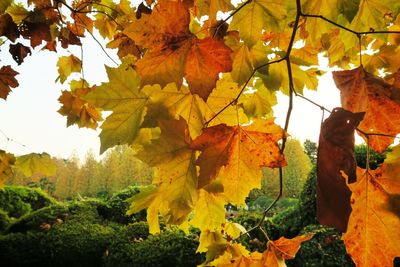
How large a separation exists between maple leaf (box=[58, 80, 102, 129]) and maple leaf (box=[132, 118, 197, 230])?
5.01 ft

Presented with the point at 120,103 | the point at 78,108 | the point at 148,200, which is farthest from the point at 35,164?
the point at 120,103

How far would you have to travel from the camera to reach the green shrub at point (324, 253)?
3579 millimetres

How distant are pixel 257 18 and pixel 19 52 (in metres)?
1.55

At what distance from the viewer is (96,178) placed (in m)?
36.0

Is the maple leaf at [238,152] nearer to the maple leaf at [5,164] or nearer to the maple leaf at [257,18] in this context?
the maple leaf at [257,18]

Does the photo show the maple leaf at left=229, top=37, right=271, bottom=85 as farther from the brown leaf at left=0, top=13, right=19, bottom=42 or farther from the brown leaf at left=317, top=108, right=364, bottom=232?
the brown leaf at left=0, top=13, right=19, bottom=42

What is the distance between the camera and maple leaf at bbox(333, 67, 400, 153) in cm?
87

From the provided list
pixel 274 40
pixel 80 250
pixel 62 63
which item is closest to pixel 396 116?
→ pixel 274 40

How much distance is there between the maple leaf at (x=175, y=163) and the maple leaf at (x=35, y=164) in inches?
71.7

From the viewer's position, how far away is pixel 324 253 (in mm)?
3656

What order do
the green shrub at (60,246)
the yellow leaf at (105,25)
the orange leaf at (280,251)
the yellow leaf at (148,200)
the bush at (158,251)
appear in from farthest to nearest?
the green shrub at (60,246) < the bush at (158,251) < the yellow leaf at (105,25) < the yellow leaf at (148,200) < the orange leaf at (280,251)

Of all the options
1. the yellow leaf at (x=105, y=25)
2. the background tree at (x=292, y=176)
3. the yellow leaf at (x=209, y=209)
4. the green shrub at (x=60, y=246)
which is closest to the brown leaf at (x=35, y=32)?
the yellow leaf at (x=105, y=25)

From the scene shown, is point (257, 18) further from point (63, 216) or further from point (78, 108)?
point (63, 216)

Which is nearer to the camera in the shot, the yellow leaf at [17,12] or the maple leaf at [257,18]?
the maple leaf at [257,18]
